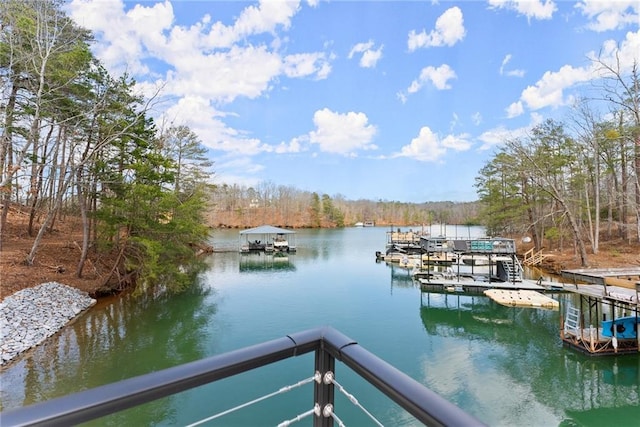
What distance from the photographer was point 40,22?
8.39 metres

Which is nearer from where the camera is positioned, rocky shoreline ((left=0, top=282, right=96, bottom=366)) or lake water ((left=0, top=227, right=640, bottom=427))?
lake water ((left=0, top=227, right=640, bottom=427))

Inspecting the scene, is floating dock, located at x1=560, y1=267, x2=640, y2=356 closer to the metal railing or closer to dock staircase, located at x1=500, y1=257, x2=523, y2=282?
dock staircase, located at x1=500, y1=257, x2=523, y2=282

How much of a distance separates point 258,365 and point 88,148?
39.6ft

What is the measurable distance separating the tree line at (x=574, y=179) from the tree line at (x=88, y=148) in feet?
50.2

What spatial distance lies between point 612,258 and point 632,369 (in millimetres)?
10702

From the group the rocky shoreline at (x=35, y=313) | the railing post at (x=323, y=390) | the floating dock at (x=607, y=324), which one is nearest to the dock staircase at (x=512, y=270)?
the floating dock at (x=607, y=324)

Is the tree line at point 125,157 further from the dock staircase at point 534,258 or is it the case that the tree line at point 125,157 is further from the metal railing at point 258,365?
the metal railing at point 258,365

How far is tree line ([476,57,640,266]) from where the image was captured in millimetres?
14227

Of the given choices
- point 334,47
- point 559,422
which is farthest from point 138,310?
point 334,47

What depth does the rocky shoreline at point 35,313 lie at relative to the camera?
686 centimetres

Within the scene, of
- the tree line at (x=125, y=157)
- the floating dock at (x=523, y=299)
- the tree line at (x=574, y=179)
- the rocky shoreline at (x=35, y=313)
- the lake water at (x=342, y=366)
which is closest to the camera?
the lake water at (x=342, y=366)

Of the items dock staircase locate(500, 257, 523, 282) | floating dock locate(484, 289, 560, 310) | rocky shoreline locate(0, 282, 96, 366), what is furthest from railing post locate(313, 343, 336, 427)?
dock staircase locate(500, 257, 523, 282)

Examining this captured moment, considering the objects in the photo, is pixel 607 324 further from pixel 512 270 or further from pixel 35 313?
pixel 35 313

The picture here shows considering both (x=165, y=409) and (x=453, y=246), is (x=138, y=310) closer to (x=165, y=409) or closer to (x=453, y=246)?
(x=165, y=409)
